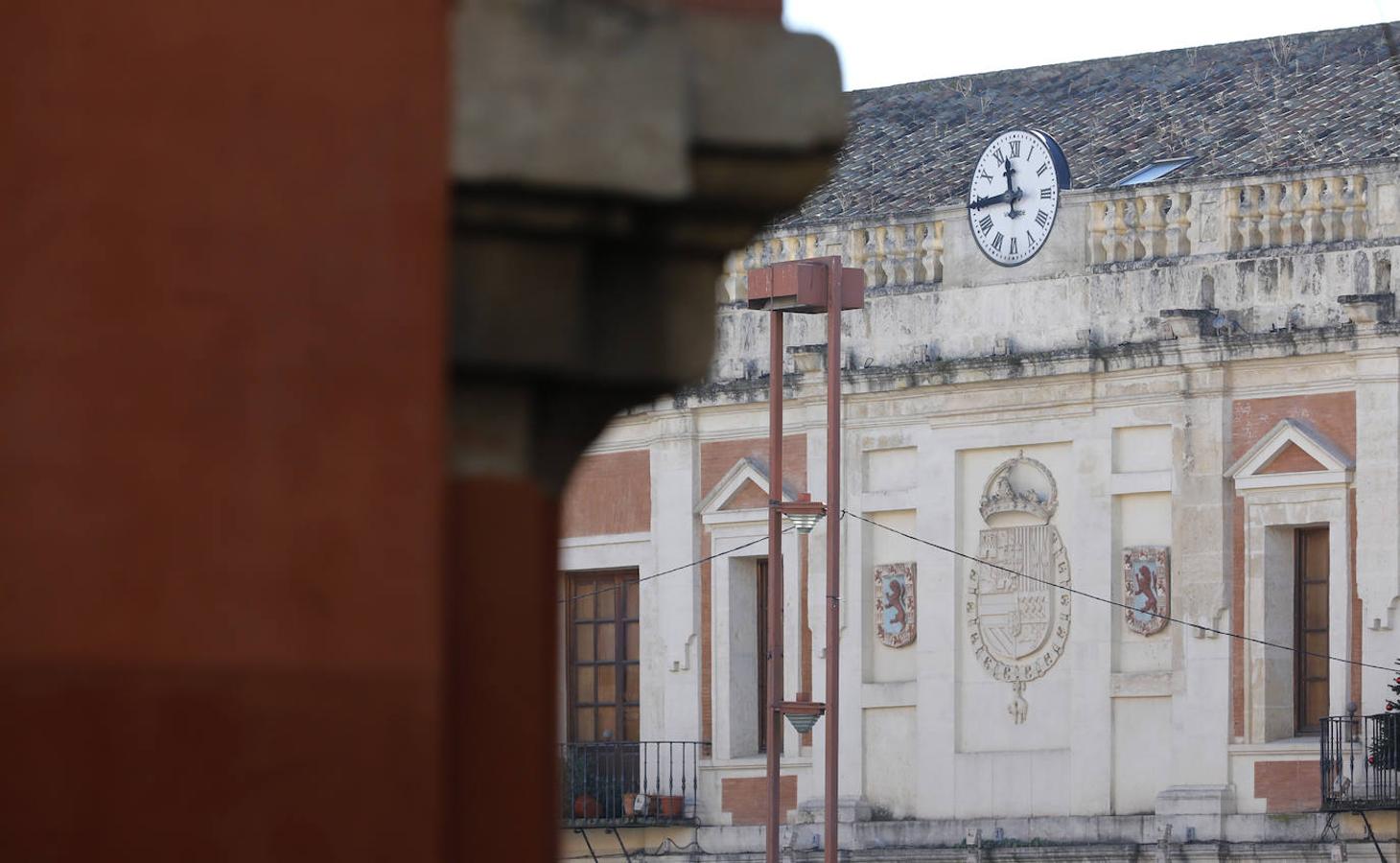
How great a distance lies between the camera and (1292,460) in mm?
26297

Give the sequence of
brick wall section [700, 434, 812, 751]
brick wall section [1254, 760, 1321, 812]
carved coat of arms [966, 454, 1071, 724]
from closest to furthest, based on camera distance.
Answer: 1. brick wall section [1254, 760, 1321, 812]
2. carved coat of arms [966, 454, 1071, 724]
3. brick wall section [700, 434, 812, 751]

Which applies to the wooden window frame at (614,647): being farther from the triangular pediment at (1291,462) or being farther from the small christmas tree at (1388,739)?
the small christmas tree at (1388,739)

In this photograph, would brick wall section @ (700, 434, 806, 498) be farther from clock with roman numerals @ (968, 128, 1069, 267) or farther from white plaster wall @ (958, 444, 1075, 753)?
clock with roman numerals @ (968, 128, 1069, 267)

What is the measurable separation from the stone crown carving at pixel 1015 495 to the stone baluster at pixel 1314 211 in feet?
11.3

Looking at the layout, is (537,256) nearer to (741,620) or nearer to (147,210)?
(147,210)

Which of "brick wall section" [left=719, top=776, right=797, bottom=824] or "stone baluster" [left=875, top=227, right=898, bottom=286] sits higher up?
"stone baluster" [left=875, top=227, right=898, bottom=286]

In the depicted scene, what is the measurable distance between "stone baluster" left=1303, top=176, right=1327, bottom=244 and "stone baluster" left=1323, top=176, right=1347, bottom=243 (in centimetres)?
5

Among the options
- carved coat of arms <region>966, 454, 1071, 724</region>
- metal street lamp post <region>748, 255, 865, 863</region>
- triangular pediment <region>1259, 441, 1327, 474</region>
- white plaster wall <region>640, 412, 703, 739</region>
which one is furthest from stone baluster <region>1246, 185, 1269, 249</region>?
white plaster wall <region>640, 412, 703, 739</region>

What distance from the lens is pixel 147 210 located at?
448cm

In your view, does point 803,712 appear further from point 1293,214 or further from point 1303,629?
point 1293,214

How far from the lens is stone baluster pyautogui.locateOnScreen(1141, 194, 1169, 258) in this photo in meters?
27.4

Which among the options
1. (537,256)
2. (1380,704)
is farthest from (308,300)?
(1380,704)

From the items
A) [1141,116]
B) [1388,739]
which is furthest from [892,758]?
[1141,116]

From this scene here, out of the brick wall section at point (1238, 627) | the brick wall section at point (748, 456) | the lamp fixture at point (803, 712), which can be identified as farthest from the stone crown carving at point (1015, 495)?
the lamp fixture at point (803, 712)
